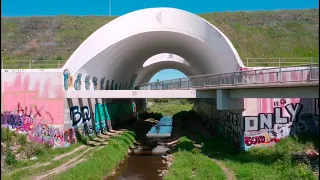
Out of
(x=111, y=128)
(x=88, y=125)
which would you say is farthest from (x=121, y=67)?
(x=88, y=125)

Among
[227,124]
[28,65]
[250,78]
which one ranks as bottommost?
[227,124]

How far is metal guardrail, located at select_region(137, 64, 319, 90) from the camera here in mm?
16256

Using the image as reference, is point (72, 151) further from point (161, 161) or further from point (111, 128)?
point (111, 128)

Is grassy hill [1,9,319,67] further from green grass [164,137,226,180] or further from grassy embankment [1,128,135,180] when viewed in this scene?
green grass [164,137,226,180]

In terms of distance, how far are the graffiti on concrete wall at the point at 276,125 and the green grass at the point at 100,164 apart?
8.57m

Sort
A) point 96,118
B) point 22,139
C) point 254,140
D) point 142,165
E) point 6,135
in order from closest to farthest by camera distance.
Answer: point 142,165
point 6,135
point 22,139
point 254,140
point 96,118

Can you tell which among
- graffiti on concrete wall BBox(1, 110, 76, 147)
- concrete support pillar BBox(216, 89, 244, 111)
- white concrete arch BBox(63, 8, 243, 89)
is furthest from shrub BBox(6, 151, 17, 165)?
concrete support pillar BBox(216, 89, 244, 111)

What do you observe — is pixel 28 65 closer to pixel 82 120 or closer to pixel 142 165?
pixel 82 120

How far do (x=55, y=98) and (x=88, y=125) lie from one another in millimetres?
5669

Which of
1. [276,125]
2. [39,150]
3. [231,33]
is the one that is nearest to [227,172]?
[276,125]

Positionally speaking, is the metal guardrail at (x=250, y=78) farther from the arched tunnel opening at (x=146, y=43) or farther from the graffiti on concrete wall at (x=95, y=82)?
the graffiti on concrete wall at (x=95, y=82)

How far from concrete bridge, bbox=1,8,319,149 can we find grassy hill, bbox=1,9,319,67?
19039 millimetres

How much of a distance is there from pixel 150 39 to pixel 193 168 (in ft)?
56.4

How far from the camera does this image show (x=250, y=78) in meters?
20.3
